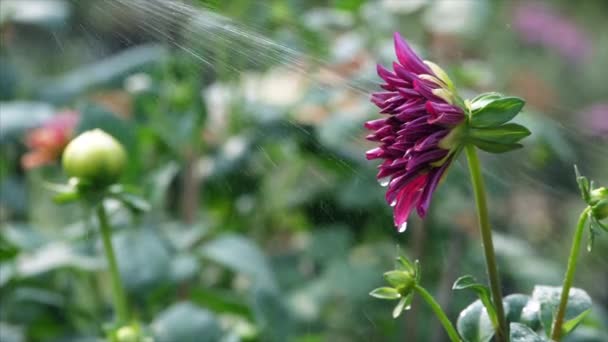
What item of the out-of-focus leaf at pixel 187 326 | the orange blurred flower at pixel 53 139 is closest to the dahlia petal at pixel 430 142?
the out-of-focus leaf at pixel 187 326

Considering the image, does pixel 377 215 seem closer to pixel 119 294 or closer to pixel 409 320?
pixel 409 320

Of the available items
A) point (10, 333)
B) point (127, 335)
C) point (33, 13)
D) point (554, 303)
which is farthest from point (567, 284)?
point (33, 13)

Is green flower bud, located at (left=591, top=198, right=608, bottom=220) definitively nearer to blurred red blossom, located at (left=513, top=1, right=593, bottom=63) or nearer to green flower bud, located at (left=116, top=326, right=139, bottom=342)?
green flower bud, located at (left=116, top=326, right=139, bottom=342)

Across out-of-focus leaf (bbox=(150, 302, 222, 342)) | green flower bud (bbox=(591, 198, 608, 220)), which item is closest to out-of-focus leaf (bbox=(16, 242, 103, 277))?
out-of-focus leaf (bbox=(150, 302, 222, 342))

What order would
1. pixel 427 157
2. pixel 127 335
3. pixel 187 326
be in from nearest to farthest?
pixel 427 157 → pixel 127 335 → pixel 187 326

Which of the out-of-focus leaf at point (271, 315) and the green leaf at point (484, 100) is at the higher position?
the green leaf at point (484, 100)

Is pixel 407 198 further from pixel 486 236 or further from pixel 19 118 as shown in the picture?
pixel 19 118

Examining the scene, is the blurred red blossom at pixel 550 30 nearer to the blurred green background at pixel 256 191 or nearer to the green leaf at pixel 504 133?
the blurred green background at pixel 256 191
